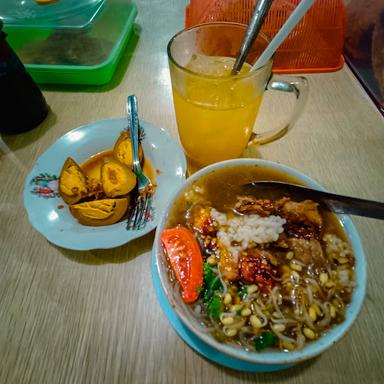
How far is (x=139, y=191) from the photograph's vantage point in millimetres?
1013

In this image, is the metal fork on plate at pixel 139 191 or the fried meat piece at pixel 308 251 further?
the metal fork on plate at pixel 139 191

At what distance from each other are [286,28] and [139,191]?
Answer: 2.22 ft

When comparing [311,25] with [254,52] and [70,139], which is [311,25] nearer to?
[254,52]

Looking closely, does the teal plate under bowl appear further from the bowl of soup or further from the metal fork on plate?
the metal fork on plate

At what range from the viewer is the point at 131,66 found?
1.67m

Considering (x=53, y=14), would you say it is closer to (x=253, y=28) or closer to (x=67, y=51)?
(x=67, y=51)

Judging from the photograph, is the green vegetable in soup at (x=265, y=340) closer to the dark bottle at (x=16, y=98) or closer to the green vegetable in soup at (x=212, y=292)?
the green vegetable in soup at (x=212, y=292)

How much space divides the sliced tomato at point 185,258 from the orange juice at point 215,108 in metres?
0.42

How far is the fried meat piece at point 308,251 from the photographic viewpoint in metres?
0.72

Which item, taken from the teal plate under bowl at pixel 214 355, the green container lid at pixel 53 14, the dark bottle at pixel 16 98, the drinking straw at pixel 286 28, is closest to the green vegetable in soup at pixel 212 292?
the teal plate under bowl at pixel 214 355

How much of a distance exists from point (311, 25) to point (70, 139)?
52.5 inches

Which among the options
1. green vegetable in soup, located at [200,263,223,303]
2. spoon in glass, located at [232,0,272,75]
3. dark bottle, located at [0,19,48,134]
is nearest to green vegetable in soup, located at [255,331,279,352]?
green vegetable in soup, located at [200,263,223,303]

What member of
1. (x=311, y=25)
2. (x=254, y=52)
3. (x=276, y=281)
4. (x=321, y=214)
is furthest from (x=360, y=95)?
(x=276, y=281)

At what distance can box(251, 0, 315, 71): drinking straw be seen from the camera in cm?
68
